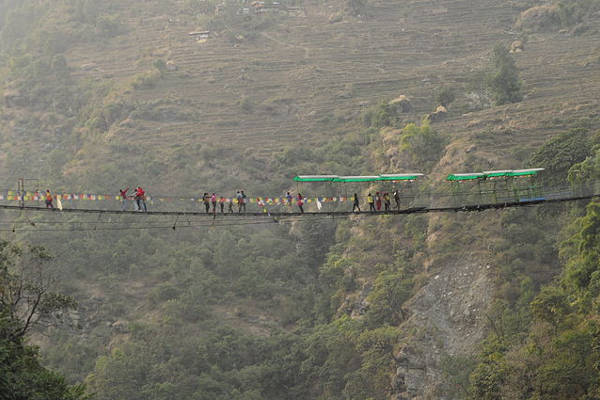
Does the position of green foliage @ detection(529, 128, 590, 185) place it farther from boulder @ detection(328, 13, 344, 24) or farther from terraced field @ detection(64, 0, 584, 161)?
boulder @ detection(328, 13, 344, 24)

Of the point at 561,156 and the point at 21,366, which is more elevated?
the point at 561,156

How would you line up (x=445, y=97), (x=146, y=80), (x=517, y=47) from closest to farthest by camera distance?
(x=445, y=97) → (x=517, y=47) → (x=146, y=80)

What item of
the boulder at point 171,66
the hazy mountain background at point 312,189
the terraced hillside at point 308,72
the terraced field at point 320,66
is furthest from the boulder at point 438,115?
the boulder at point 171,66

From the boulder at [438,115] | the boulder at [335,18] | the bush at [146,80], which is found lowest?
the boulder at [438,115]

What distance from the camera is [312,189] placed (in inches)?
2307

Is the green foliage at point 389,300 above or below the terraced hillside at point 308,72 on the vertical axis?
below

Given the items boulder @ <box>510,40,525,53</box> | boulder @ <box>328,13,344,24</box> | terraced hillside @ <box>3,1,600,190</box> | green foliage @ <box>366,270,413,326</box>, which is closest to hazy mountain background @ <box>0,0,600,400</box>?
green foliage @ <box>366,270,413,326</box>

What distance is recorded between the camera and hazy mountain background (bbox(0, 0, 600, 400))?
129 feet

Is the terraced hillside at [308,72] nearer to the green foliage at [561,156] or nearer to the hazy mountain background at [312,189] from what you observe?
the hazy mountain background at [312,189]

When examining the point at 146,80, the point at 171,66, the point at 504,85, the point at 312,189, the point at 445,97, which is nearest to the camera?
the point at 312,189

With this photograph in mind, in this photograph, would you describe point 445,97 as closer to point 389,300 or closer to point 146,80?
point 389,300

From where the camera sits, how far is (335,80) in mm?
75875

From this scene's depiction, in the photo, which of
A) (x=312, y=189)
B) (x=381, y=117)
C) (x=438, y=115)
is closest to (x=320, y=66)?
(x=381, y=117)

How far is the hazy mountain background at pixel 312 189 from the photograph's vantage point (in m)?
39.2
